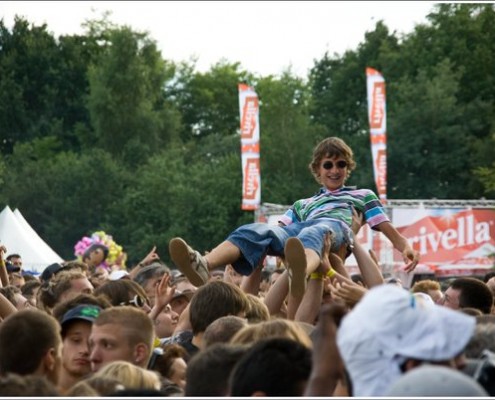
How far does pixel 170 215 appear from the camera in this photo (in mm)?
63094

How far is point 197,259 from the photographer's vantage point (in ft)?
28.8

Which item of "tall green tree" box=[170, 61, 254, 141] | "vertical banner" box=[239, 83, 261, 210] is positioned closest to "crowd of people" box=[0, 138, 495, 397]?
"vertical banner" box=[239, 83, 261, 210]

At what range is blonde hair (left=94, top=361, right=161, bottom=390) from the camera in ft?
18.3

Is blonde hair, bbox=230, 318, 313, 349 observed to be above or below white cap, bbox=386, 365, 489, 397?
below

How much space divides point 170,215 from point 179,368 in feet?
185

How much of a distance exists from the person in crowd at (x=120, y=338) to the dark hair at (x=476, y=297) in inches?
118

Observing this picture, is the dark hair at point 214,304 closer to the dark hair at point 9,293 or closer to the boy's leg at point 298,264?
the boy's leg at point 298,264

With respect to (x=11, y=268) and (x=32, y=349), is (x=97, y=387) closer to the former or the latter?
(x=32, y=349)

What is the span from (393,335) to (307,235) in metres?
4.55

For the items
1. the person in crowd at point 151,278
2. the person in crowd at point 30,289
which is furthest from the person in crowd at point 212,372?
the person in crowd at point 30,289

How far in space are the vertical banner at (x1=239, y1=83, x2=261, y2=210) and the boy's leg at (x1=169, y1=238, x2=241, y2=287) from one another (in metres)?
31.2

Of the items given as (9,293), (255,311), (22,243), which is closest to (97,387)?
(255,311)

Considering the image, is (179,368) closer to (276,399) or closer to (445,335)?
(276,399)

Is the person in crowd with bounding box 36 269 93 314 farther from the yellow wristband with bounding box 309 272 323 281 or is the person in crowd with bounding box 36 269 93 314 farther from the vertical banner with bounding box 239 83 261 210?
the vertical banner with bounding box 239 83 261 210
